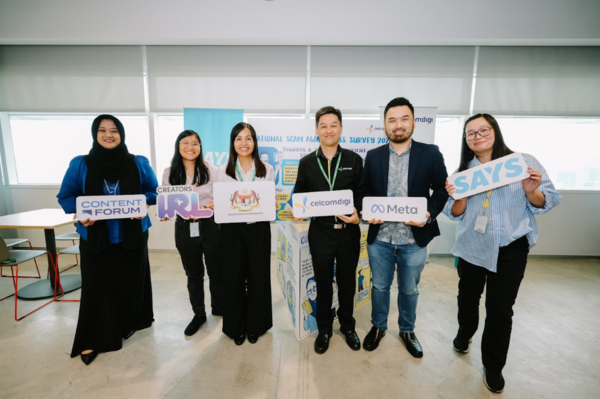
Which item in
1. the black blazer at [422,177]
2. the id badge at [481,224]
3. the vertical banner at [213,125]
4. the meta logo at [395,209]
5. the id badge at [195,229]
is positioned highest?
the vertical banner at [213,125]

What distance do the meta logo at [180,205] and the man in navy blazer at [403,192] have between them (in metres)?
1.40

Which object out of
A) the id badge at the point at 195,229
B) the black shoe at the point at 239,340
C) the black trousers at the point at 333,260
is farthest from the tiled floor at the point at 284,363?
the id badge at the point at 195,229

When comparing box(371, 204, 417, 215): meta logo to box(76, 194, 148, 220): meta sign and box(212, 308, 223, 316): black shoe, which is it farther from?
box(212, 308, 223, 316): black shoe

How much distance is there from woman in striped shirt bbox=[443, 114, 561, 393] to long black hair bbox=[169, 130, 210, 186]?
6.55ft

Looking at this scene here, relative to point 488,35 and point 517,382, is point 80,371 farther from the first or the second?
point 488,35

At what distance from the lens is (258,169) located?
210 centimetres

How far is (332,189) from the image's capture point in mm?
1945

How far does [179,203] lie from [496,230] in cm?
232

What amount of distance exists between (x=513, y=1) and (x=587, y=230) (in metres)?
4.09

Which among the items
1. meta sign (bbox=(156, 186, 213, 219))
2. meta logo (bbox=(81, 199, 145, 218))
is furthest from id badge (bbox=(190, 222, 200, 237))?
meta logo (bbox=(81, 199, 145, 218))

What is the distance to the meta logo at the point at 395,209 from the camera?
1.76 metres

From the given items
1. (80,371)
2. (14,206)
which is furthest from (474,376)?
(14,206)

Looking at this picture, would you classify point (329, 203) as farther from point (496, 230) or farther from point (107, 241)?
point (107, 241)

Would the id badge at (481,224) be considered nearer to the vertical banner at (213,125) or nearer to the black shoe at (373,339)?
the black shoe at (373,339)
